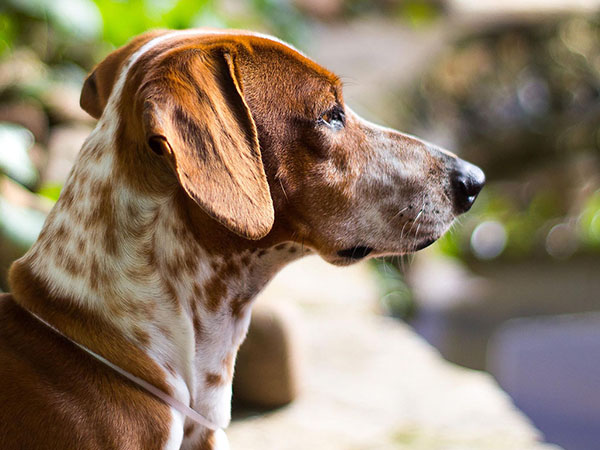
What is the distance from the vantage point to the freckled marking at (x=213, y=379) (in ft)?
4.89

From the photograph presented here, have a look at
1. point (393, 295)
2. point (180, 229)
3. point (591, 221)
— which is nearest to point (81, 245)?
point (180, 229)

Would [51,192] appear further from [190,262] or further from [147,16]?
[190,262]

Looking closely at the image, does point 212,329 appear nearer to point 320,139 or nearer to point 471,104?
point 320,139

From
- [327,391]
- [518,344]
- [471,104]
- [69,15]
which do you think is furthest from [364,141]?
[471,104]

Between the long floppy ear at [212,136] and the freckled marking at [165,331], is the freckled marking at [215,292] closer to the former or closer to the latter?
the freckled marking at [165,331]

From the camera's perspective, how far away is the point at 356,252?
1592 mm

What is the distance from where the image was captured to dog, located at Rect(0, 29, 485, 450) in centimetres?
125

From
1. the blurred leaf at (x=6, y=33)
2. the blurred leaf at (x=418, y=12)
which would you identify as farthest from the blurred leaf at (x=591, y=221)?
the blurred leaf at (x=6, y=33)

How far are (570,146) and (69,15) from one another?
5.78 m

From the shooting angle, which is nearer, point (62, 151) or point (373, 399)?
point (373, 399)

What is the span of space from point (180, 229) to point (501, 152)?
715 cm

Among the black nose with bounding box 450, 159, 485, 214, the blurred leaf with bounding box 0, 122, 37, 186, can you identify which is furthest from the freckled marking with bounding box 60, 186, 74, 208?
the blurred leaf with bounding box 0, 122, 37, 186

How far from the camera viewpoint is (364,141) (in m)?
1.60

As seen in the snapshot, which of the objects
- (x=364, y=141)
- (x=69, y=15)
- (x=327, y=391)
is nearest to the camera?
(x=364, y=141)
